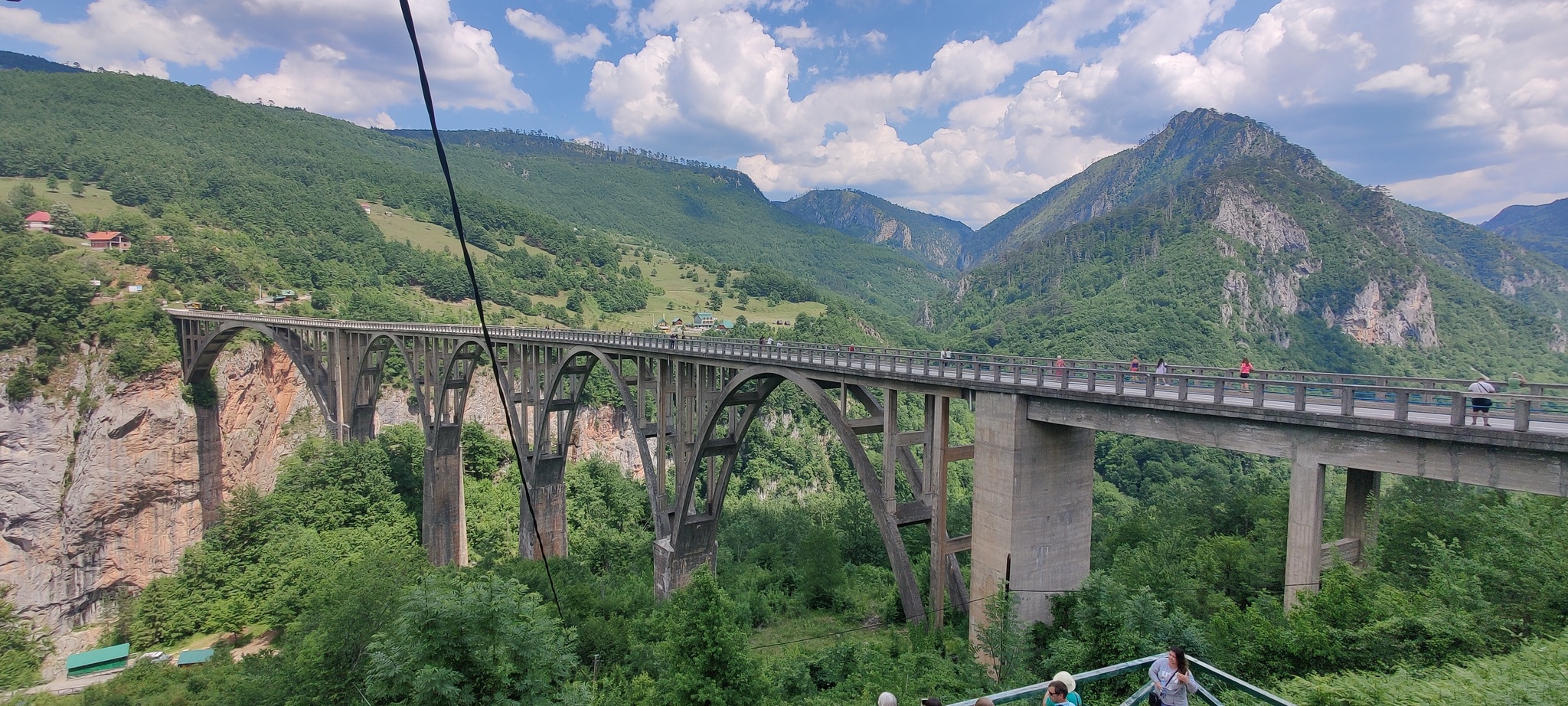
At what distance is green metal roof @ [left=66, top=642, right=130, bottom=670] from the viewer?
31625 mm

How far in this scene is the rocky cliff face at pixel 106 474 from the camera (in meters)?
37.7

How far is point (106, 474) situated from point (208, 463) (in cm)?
511

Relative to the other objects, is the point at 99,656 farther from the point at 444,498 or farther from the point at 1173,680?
the point at 1173,680

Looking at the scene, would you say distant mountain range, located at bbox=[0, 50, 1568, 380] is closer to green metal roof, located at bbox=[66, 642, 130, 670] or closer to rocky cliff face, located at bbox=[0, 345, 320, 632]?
rocky cliff face, located at bbox=[0, 345, 320, 632]

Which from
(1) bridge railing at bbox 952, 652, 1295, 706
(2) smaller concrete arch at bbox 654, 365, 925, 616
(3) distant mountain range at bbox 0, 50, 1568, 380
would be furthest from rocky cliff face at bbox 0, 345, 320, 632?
(1) bridge railing at bbox 952, 652, 1295, 706

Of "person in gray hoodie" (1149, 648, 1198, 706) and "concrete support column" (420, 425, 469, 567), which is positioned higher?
"person in gray hoodie" (1149, 648, 1198, 706)

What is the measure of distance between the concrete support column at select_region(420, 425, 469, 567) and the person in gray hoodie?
127ft

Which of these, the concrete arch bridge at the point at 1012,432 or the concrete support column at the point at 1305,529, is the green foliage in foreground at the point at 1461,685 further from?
the concrete arch bridge at the point at 1012,432

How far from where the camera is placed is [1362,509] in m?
11.4

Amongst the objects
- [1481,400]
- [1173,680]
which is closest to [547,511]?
[1173,680]

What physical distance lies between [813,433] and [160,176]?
276ft

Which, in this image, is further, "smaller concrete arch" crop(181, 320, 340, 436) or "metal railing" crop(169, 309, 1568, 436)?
"smaller concrete arch" crop(181, 320, 340, 436)

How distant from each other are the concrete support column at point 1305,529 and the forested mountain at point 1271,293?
9042 centimetres

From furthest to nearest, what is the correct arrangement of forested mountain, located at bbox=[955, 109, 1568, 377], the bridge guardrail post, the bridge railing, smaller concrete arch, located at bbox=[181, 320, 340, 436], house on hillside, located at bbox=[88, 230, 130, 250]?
forested mountain, located at bbox=[955, 109, 1568, 377] → house on hillside, located at bbox=[88, 230, 130, 250] → smaller concrete arch, located at bbox=[181, 320, 340, 436] → the bridge guardrail post → the bridge railing
